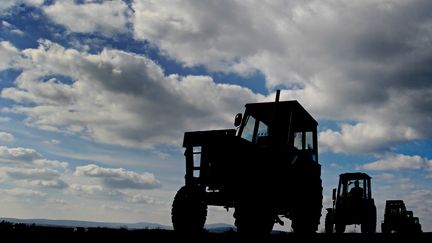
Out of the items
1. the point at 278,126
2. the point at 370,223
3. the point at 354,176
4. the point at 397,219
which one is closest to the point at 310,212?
the point at 278,126

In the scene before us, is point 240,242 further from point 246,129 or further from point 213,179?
point 246,129

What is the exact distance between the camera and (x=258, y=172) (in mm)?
7434

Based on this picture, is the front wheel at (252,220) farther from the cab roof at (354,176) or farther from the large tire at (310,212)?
the cab roof at (354,176)

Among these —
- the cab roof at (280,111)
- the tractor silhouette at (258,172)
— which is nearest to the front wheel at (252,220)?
the tractor silhouette at (258,172)

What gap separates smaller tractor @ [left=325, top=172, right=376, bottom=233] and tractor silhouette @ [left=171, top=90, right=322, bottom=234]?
7.57 meters

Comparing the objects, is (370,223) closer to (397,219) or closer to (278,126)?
(397,219)

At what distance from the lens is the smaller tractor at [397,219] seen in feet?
70.0

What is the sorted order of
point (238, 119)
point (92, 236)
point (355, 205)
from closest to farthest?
point (92, 236), point (238, 119), point (355, 205)

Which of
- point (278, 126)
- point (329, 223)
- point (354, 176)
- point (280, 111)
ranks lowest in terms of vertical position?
point (329, 223)

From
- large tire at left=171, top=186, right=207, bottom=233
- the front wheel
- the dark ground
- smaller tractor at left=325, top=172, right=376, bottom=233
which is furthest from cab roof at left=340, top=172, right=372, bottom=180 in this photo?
the front wheel

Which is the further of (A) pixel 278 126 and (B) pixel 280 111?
(B) pixel 280 111

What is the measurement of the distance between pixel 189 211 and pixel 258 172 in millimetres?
2275

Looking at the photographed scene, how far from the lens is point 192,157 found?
9148 mm

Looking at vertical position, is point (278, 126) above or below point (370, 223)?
above
